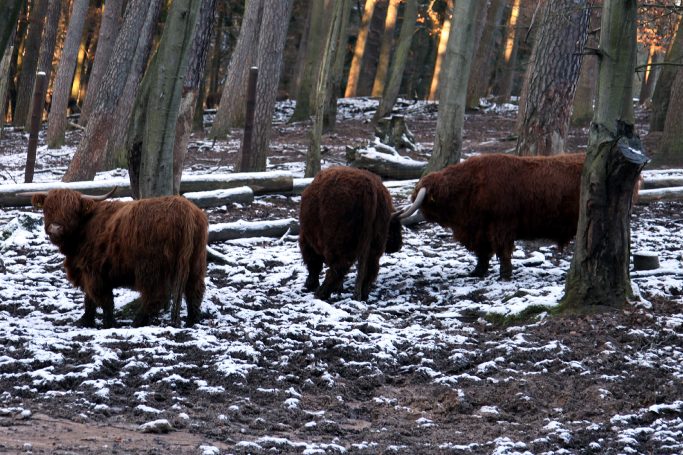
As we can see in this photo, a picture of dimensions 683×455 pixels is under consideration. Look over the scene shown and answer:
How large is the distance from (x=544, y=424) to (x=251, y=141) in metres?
11.8

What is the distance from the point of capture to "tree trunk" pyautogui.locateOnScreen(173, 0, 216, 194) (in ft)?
34.2

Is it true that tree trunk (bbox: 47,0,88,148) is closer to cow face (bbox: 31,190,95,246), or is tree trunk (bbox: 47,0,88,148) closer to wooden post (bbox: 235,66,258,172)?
wooden post (bbox: 235,66,258,172)

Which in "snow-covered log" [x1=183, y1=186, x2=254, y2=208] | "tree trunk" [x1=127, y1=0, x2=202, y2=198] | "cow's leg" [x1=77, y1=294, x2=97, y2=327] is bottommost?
"cow's leg" [x1=77, y1=294, x2=97, y2=327]

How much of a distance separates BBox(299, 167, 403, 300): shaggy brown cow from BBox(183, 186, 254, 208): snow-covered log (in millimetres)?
3626

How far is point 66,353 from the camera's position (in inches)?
278

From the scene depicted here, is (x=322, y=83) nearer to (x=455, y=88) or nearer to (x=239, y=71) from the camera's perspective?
(x=455, y=88)

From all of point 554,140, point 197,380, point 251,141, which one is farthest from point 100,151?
point 197,380

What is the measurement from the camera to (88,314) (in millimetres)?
8594

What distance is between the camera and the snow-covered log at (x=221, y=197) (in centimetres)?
1344

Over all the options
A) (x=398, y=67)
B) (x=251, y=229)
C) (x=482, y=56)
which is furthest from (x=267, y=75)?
(x=482, y=56)

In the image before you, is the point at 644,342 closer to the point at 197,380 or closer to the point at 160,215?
the point at 197,380

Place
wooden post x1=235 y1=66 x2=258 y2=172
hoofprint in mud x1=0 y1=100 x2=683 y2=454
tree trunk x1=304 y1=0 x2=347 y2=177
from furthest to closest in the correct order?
wooden post x1=235 y1=66 x2=258 y2=172
tree trunk x1=304 y1=0 x2=347 y2=177
hoofprint in mud x1=0 y1=100 x2=683 y2=454

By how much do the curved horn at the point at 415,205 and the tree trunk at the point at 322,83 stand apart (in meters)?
5.03

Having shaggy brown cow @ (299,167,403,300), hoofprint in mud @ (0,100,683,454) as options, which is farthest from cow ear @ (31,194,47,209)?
shaggy brown cow @ (299,167,403,300)
